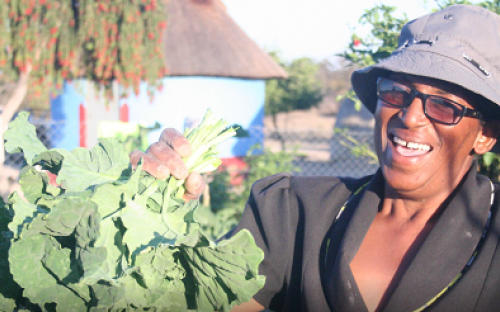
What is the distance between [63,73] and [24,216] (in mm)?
6865

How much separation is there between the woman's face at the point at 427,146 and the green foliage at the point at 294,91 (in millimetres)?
21121

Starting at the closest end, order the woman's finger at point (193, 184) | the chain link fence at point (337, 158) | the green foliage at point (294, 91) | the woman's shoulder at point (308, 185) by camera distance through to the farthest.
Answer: the woman's finger at point (193, 184), the woman's shoulder at point (308, 185), the chain link fence at point (337, 158), the green foliage at point (294, 91)

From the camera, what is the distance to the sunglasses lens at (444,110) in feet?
5.51

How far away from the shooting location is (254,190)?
205 centimetres

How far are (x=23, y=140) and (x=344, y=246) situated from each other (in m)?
1.21

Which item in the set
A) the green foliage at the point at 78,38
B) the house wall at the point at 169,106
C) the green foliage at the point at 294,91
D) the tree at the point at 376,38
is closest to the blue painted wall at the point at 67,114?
the house wall at the point at 169,106

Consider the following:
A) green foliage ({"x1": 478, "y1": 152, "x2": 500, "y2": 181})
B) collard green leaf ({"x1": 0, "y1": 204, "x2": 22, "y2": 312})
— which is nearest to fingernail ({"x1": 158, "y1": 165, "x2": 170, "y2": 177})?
collard green leaf ({"x1": 0, "y1": 204, "x2": 22, "y2": 312})

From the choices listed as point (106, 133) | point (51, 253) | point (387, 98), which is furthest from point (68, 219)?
point (106, 133)

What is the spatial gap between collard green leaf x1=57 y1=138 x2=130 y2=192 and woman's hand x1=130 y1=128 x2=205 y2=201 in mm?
80

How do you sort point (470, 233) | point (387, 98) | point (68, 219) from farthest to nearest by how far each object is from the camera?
point (387, 98) → point (470, 233) → point (68, 219)

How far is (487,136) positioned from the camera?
1818 mm

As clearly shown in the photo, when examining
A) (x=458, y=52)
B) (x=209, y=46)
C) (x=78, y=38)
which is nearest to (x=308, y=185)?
(x=458, y=52)

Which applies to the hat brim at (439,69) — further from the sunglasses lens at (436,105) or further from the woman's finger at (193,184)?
the woman's finger at (193,184)

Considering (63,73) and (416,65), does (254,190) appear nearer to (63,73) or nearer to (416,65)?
(416,65)
